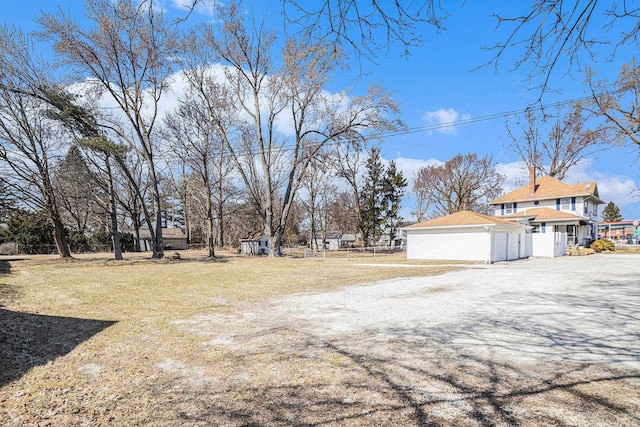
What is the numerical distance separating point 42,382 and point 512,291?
9.63m

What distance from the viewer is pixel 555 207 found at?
3134 cm

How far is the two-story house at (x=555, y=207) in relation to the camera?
1120 inches

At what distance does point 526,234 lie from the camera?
23.6 meters

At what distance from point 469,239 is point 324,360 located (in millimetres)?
18478

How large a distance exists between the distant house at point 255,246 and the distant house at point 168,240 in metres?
13.8

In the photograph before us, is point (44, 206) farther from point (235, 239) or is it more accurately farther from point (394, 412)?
point (235, 239)

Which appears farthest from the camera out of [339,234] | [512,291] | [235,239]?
[339,234]

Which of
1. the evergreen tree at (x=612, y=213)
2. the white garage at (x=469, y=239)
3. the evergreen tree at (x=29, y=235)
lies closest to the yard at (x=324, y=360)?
the white garage at (x=469, y=239)

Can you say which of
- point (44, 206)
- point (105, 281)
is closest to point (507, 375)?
point (105, 281)

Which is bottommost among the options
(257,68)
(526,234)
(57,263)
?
(57,263)

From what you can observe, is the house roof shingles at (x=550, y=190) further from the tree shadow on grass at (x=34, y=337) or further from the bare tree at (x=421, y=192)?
the tree shadow on grass at (x=34, y=337)

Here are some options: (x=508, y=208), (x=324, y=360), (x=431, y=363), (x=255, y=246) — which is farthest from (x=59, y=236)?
(x=508, y=208)

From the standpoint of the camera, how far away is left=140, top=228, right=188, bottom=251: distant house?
45156mm

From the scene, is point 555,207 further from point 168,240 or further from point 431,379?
point 168,240
